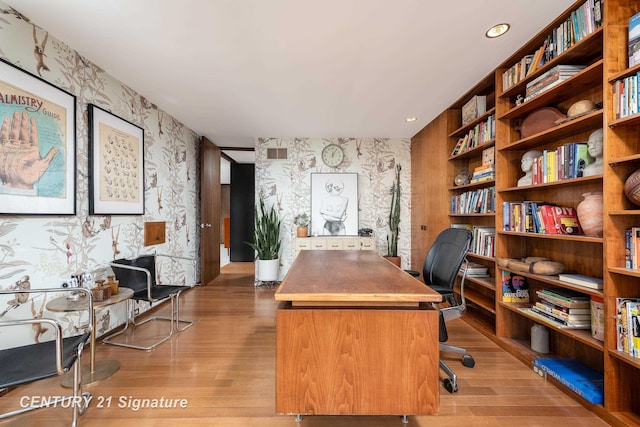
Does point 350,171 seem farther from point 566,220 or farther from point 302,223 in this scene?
point 566,220

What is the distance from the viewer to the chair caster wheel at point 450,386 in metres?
1.73

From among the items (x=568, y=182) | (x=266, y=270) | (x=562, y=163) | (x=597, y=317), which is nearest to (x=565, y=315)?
(x=597, y=317)

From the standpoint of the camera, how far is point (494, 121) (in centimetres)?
250

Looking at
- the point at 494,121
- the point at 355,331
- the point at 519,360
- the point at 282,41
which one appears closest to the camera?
the point at 355,331

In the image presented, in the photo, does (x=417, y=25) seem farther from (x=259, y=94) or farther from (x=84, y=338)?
(x=84, y=338)

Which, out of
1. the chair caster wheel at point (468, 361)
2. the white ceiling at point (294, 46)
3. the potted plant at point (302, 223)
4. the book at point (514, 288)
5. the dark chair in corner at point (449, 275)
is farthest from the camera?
the potted plant at point (302, 223)

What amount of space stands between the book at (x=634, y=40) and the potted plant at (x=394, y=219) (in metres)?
3.13

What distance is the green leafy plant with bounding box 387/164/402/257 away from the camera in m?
4.44

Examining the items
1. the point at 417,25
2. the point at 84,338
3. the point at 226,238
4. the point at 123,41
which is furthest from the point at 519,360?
the point at 226,238

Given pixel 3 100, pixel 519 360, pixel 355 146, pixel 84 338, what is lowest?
pixel 519 360

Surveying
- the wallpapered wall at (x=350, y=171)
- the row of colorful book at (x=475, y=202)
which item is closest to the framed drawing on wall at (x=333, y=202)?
the wallpapered wall at (x=350, y=171)

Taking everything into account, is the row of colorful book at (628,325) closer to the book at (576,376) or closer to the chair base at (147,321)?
the book at (576,376)

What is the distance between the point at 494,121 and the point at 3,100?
3.76 metres

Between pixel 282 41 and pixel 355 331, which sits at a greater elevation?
pixel 282 41
